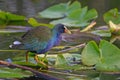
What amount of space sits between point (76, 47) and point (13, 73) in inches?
50.1

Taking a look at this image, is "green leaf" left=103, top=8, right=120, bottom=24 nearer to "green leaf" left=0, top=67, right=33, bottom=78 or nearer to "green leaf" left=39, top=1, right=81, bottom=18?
"green leaf" left=39, top=1, right=81, bottom=18

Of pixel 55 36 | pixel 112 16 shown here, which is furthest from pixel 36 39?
pixel 112 16

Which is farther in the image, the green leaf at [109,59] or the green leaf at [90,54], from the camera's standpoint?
the green leaf at [90,54]

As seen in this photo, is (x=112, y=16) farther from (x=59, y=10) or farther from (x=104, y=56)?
(x=104, y=56)

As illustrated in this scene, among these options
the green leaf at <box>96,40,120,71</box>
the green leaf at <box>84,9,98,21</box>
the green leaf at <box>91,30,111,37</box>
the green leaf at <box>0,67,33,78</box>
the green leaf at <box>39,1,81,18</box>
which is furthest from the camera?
the green leaf at <box>39,1,81,18</box>

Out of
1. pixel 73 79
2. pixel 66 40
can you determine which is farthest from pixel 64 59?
pixel 66 40

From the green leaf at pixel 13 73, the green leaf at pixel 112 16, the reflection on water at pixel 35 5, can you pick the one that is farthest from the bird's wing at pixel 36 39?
→ the reflection on water at pixel 35 5

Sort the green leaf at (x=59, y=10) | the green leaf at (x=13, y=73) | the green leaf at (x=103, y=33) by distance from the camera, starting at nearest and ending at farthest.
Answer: the green leaf at (x=13, y=73)
the green leaf at (x=103, y=33)
the green leaf at (x=59, y=10)

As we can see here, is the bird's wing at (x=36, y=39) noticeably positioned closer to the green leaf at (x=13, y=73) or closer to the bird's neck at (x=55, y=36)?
the bird's neck at (x=55, y=36)

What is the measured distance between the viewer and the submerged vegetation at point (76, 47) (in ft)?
13.4

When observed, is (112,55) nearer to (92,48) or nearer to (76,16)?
(92,48)

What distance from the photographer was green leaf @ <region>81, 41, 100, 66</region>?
420 cm

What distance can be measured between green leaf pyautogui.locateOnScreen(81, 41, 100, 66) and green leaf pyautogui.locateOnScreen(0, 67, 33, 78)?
1.94 feet

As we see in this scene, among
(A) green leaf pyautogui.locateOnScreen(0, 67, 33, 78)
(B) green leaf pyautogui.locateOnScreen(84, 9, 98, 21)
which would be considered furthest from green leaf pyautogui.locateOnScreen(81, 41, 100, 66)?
(B) green leaf pyautogui.locateOnScreen(84, 9, 98, 21)
